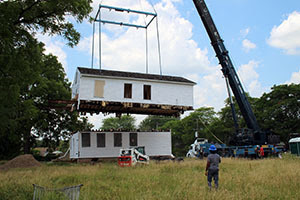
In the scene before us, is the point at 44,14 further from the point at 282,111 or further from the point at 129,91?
the point at 282,111

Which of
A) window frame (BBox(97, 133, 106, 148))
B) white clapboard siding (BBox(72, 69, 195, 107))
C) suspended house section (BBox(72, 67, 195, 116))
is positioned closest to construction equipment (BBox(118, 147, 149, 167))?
suspended house section (BBox(72, 67, 195, 116))

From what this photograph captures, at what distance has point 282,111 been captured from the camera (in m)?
41.7

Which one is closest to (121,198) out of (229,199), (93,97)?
(229,199)

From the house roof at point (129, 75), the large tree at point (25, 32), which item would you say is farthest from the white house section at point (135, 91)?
the large tree at point (25, 32)

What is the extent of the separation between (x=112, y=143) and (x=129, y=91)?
6.79m

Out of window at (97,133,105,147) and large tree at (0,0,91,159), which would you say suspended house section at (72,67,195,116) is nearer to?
window at (97,133,105,147)

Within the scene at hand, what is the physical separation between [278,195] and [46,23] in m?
9.71

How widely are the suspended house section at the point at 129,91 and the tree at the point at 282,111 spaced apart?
2356 cm

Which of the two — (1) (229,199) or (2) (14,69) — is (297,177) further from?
(2) (14,69)

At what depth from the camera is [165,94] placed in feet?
74.9

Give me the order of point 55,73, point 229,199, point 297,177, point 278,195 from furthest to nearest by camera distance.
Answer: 1. point 55,73
2. point 297,177
3. point 278,195
4. point 229,199

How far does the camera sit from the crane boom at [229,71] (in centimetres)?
2380

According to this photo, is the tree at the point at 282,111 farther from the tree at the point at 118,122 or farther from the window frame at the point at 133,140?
the tree at the point at 118,122

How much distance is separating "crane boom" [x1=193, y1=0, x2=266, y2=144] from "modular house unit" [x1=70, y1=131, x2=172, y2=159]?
839 centimetres
